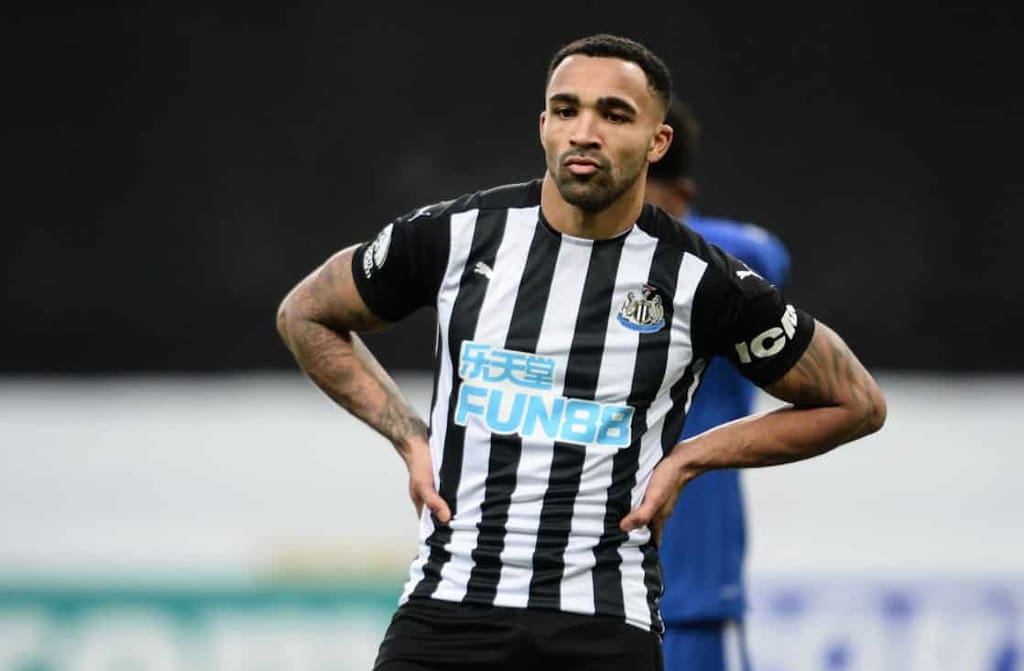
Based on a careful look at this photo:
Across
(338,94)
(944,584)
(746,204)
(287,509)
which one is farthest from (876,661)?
(338,94)

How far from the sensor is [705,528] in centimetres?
358

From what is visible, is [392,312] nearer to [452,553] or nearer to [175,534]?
[452,553]

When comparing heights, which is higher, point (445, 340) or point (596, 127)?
point (596, 127)

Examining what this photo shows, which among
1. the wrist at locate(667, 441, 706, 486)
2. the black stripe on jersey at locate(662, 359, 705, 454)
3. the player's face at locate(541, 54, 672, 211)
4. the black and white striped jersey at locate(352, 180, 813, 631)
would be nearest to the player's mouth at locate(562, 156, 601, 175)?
the player's face at locate(541, 54, 672, 211)

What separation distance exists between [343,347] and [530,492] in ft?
1.51

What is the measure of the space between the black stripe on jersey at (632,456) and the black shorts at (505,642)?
5 centimetres

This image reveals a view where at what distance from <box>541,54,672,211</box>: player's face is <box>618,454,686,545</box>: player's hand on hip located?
0.41m

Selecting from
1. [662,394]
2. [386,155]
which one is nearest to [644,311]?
[662,394]

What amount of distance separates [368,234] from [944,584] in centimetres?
205

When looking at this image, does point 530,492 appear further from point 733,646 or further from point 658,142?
point 733,646

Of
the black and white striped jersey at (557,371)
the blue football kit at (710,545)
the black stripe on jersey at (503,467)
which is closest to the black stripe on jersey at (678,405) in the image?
the black and white striped jersey at (557,371)

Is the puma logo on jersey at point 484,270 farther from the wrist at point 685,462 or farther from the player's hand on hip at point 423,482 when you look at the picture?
the wrist at point 685,462

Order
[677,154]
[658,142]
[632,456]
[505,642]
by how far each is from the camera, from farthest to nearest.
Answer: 1. [677,154]
2. [658,142]
3. [632,456]
4. [505,642]

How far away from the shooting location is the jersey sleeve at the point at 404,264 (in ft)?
8.96
